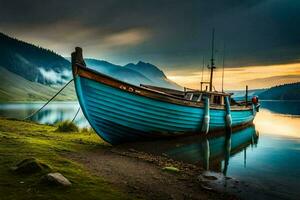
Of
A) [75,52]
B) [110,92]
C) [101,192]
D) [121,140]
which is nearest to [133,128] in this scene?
[121,140]

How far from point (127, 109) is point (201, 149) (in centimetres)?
639

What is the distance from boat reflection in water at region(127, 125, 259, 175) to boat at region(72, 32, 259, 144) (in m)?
0.75

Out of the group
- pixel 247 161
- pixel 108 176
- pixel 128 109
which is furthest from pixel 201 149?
pixel 108 176

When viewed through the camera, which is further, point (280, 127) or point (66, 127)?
point (280, 127)

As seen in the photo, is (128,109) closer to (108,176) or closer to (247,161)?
(247,161)

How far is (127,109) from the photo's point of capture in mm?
17641

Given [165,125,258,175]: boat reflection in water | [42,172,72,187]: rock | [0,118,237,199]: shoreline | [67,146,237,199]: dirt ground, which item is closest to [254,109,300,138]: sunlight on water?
[165,125,258,175]: boat reflection in water

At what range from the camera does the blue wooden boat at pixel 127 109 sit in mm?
16188

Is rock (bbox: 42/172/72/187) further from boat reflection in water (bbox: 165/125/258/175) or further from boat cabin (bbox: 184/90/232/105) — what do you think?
boat cabin (bbox: 184/90/232/105)

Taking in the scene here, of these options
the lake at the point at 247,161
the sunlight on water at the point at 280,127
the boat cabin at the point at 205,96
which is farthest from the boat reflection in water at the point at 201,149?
the sunlight on water at the point at 280,127

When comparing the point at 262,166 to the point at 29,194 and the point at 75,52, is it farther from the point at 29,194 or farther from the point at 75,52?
the point at 29,194

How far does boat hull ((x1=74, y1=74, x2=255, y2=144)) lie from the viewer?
1647cm

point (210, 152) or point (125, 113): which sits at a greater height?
point (125, 113)

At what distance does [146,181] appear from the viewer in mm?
9930
